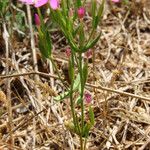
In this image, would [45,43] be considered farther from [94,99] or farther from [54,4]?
[94,99]

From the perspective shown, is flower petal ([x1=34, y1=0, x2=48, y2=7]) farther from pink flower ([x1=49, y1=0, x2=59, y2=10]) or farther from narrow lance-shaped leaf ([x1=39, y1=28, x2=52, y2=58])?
narrow lance-shaped leaf ([x1=39, y1=28, x2=52, y2=58])

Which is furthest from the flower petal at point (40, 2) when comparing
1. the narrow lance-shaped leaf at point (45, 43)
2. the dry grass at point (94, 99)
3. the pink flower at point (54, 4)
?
the dry grass at point (94, 99)

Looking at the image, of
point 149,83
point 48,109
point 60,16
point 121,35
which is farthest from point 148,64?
point 60,16

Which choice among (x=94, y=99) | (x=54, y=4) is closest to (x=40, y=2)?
(x=54, y=4)

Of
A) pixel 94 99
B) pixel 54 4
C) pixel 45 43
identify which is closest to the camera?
pixel 54 4

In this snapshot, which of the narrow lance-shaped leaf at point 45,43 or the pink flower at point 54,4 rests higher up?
the pink flower at point 54,4

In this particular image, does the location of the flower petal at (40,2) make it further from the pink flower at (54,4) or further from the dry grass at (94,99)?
the dry grass at (94,99)

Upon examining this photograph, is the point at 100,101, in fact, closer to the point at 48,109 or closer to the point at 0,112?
the point at 48,109

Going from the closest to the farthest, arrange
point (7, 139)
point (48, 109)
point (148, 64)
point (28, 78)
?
point (7, 139)
point (48, 109)
point (28, 78)
point (148, 64)

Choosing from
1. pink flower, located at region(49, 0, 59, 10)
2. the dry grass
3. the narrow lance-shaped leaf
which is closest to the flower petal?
pink flower, located at region(49, 0, 59, 10)
